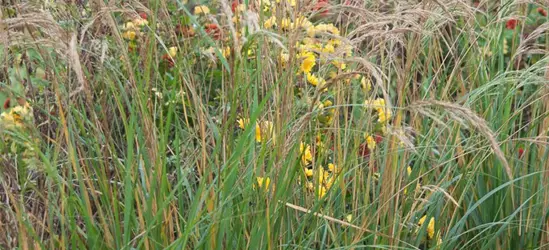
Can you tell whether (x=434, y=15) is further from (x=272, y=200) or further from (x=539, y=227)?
(x=539, y=227)

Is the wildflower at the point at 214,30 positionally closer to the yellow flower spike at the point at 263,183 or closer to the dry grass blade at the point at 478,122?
the yellow flower spike at the point at 263,183

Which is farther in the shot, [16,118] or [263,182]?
[16,118]

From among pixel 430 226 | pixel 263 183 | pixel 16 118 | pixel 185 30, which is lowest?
pixel 430 226

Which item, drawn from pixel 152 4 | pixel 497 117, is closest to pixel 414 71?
pixel 497 117

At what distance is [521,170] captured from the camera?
3.24m

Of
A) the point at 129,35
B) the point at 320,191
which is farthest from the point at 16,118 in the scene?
the point at 320,191

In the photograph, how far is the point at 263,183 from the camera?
8.09 feet

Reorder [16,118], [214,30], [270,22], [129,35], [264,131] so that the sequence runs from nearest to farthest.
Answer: [264,131]
[16,118]
[270,22]
[214,30]
[129,35]

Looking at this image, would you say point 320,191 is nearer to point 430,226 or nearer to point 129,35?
point 430,226

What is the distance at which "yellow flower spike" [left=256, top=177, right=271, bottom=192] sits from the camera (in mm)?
2461

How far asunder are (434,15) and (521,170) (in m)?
0.92

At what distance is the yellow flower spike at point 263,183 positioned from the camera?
96.9 inches

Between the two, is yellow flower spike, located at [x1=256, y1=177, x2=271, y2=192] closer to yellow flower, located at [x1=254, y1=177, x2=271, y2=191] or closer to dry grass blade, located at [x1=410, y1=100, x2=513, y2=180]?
yellow flower, located at [x1=254, y1=177, x2=271, y2=191]

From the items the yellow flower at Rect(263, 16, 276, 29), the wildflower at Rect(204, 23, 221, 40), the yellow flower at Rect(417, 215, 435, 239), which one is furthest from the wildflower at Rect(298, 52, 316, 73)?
the yellow flower at Rect(417, 215, 435, 239)
